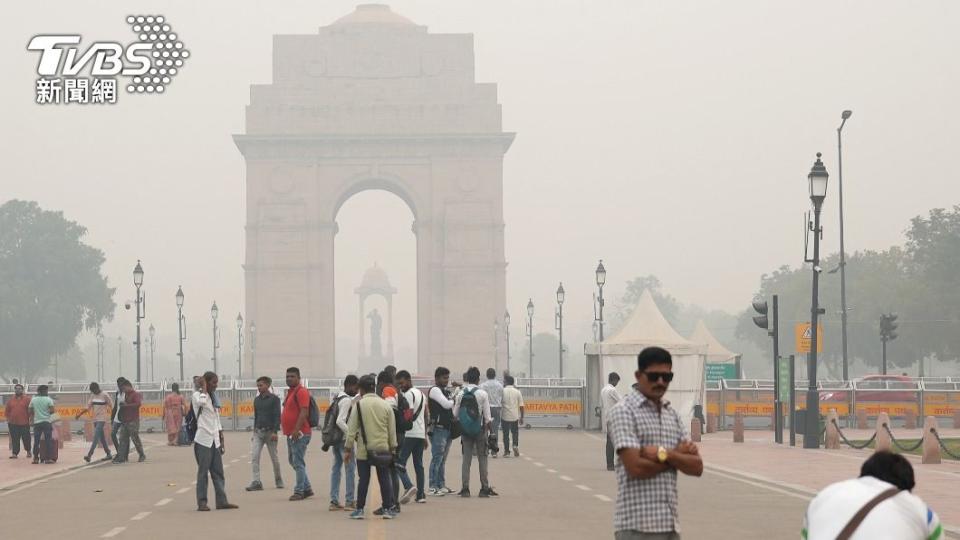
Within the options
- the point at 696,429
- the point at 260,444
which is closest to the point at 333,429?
the point at 260,444

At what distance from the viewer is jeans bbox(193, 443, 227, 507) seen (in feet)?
67.7

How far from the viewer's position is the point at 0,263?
121188 millimetres

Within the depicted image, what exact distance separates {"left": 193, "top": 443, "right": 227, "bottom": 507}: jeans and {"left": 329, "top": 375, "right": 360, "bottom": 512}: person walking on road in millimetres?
1276

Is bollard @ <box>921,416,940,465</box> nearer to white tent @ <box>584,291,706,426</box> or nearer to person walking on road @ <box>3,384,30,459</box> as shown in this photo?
white tent @ <box>584,291,706,426</box>

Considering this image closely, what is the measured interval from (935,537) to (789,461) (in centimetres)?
2264

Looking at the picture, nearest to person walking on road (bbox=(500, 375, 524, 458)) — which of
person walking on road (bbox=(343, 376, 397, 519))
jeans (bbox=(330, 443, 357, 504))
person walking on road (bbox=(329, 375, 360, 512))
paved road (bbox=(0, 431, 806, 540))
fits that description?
paved road (bbox=(0, 431, 806, 540))

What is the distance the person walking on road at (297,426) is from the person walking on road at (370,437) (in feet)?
10.1

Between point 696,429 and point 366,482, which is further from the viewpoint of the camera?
point 696,429

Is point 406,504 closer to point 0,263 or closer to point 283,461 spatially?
point 283,461

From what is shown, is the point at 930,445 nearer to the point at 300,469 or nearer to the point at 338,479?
the point at 300,469

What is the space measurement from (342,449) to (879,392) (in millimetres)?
29695

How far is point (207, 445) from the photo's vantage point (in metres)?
20.9

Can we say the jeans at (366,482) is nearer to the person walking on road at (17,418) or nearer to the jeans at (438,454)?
the jeans at (438,454)

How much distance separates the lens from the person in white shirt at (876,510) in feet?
25.3
